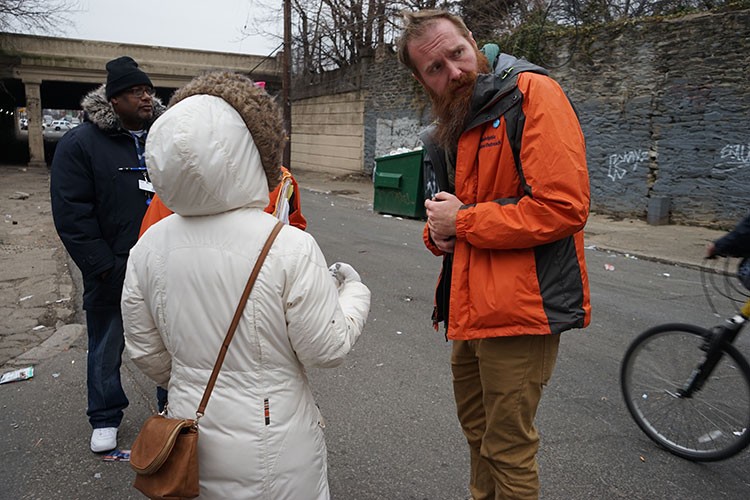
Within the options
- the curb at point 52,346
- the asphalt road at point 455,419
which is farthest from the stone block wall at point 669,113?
the curb at point 52,346

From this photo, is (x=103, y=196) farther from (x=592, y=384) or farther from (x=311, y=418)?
(x=592, y=384)

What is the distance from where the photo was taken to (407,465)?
3004 mm

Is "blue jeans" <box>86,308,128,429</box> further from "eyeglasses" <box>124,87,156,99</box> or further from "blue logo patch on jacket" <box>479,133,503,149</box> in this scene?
"blue logo patch on jacket" <box>479,133,503,149</box>

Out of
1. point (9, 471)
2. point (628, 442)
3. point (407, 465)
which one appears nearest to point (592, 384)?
point (628, 442)

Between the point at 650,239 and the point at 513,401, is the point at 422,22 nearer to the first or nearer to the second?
the point at 513,401

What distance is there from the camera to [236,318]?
162 centimetres

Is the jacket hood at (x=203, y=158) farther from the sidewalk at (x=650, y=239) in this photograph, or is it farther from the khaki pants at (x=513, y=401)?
the sidewalk at (x=650, y=239)

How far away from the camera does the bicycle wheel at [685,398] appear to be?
117 inches

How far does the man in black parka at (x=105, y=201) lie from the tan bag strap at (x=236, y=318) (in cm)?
159

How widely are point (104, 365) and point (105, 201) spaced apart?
91cm

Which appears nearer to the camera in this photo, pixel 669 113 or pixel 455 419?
pixel 455 419

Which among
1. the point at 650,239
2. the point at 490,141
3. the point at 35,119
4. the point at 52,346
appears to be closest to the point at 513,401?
the point at 490,141

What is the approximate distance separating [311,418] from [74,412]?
100.0 inches

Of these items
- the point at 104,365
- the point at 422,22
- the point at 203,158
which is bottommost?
the point at 104,365
